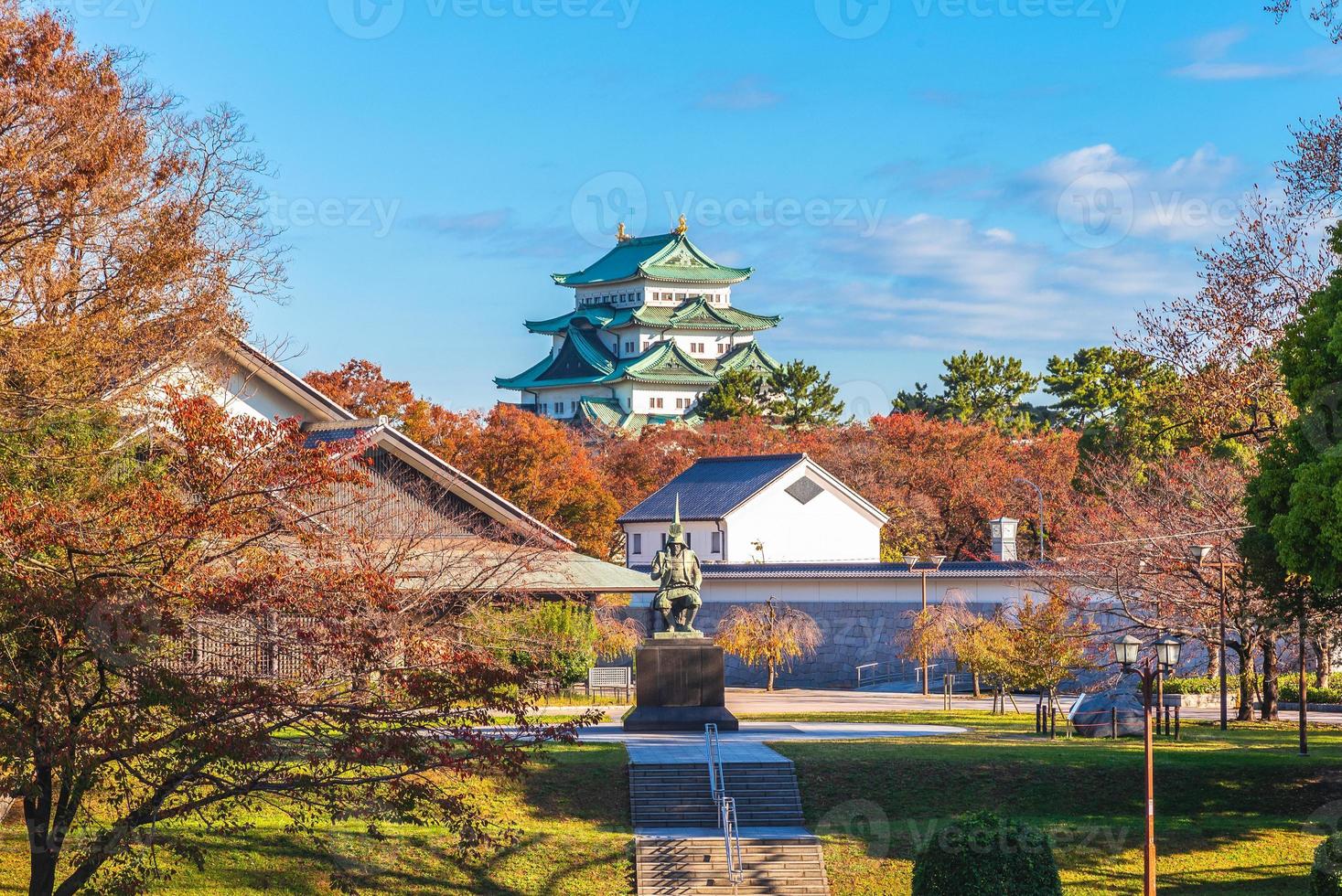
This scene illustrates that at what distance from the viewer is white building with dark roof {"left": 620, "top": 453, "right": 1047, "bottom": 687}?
44438 millimetres

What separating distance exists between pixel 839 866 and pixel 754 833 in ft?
4.34

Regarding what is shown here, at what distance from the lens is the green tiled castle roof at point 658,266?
99.8 meters

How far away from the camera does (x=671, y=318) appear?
318 ft

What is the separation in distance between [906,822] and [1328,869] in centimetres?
585

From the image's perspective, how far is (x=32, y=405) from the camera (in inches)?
639

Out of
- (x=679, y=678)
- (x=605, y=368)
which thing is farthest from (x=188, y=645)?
(x=605, y=368)

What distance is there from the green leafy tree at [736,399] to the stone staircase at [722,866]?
5490cm

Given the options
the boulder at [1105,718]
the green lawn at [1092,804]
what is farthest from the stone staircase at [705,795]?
the boulder at [1105,718]

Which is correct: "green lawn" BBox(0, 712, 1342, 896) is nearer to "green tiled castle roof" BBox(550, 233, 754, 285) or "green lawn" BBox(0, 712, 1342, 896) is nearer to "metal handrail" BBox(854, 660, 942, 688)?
"metal handrail" BBox(854, 660, 942, 688)

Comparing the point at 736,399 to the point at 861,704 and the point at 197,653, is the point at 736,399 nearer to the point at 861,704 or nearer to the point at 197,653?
the point at 861,704

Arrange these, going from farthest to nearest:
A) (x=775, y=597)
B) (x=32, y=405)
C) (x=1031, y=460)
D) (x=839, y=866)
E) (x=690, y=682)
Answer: (x=1031, y=460) → (x=775, y=597) → (x=690, y=682) → (x=839, y=866) → (x=32, y=405)

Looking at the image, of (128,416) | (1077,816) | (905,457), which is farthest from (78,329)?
(905,457)

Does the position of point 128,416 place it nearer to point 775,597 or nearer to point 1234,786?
point 1234,786

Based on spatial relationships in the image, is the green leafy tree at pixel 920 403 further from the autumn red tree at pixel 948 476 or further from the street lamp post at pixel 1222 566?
the street lamp post at pixel 1222 566
